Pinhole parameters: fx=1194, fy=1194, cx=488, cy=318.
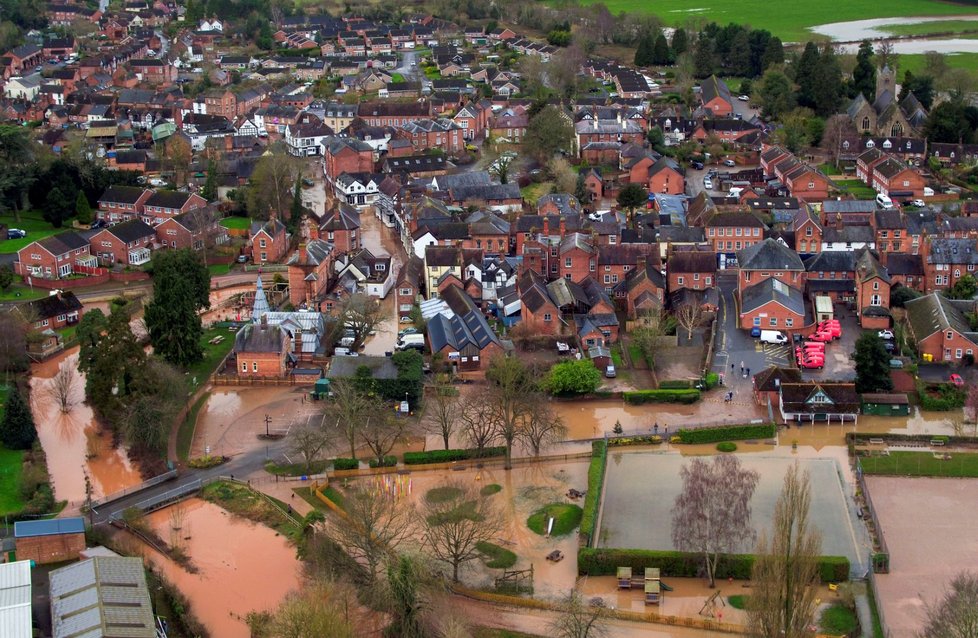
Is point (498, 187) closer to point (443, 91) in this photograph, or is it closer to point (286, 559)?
point (443, 91)

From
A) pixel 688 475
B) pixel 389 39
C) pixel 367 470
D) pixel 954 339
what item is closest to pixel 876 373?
pixel 954 339

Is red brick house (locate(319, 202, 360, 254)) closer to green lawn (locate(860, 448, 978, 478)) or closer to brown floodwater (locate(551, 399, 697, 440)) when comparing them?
brown floodwater (locate(551, 399, 697, 440))

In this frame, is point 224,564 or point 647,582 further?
point 224,564

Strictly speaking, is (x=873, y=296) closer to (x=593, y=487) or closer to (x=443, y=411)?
(x=593, y=487)

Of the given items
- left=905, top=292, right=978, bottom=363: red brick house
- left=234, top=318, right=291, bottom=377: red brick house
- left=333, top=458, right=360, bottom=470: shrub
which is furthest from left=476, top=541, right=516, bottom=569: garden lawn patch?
left=905, top=292, right=978, bottom=363: red brick house

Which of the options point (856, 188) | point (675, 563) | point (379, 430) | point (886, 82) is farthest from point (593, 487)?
point (886, 82)

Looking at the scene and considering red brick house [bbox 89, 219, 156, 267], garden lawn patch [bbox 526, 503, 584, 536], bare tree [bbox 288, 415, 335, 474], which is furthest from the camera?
red brick house [bbox 89, 219, 156, 267]
